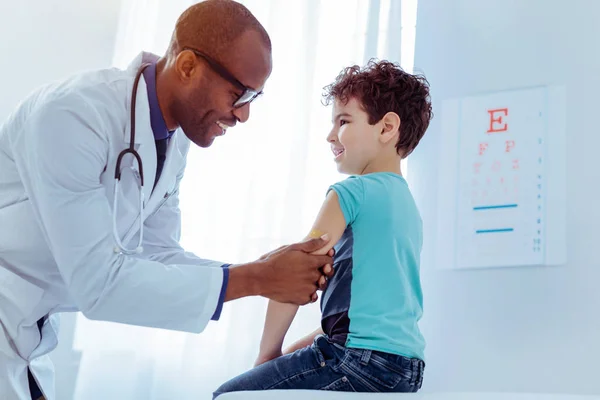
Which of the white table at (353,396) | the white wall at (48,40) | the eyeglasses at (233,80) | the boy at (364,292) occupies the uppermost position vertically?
the white wall at (48,40)

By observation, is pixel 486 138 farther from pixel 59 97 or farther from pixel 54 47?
pixel 54 47

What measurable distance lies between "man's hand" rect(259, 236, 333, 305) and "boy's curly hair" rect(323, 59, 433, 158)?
16.6 inches

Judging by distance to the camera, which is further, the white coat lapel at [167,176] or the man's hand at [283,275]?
the white coat lapel at [167,176]

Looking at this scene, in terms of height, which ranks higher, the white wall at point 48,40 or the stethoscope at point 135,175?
the white wall at point 48,40

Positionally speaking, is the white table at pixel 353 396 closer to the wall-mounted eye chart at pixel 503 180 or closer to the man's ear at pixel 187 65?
the man's ear at pixel 187 65

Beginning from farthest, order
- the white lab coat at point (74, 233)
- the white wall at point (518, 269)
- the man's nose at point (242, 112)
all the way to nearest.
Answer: the white wall at point (518, 269), the man's nose at point (242, 112), the white lab coat at point (74, 233)

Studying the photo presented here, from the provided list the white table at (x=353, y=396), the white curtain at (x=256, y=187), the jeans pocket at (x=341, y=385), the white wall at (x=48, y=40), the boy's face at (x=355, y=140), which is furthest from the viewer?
the white wall at (x=48, y=40)

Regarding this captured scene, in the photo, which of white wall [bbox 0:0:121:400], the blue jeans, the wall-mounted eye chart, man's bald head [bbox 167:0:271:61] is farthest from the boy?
white wall [bbox 0:0:121:400]

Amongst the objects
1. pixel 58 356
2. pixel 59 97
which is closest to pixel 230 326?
pixel 58 356

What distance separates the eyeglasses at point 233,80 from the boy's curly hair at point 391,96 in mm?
305

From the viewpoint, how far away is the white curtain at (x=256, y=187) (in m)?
2.41

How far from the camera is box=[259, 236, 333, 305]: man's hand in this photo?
1.55 meters

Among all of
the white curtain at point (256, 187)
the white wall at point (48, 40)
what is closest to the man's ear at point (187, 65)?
the white curtain at point (256, 187)

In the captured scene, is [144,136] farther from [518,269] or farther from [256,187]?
[518,269]
